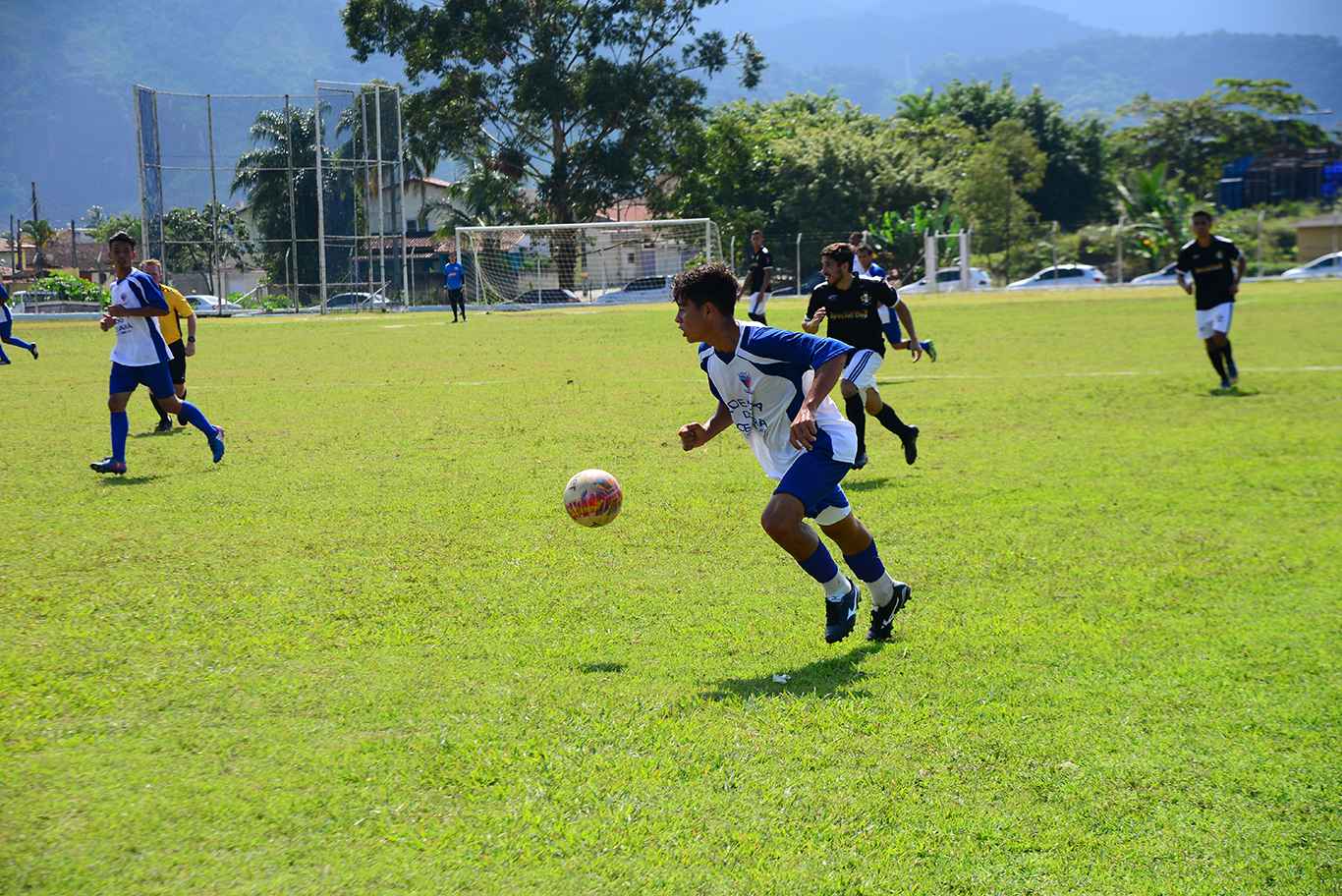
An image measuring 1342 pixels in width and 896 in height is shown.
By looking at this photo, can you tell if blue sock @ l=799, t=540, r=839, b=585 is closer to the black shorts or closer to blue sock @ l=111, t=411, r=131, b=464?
blue sock @ l=111, t=411, r=131, b=464

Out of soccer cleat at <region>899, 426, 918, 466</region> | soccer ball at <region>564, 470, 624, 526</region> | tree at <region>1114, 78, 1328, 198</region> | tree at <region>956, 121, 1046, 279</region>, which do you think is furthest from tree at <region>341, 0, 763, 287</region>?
soccer ball at <region>564, 470, 624, 526</region>

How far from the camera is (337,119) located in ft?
168

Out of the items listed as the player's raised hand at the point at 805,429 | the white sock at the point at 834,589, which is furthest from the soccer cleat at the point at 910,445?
the player's raised hand at the point at 805,429

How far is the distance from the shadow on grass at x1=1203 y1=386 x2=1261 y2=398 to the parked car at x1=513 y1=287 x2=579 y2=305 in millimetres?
35682

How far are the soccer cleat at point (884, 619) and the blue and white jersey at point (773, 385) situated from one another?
31.2 inches

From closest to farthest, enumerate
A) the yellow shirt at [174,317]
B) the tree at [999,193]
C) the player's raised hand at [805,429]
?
the player's raised hand at [805,429] < the yellow shirt at [174,317] < the tree at [999,193]

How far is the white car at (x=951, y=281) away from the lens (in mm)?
59312

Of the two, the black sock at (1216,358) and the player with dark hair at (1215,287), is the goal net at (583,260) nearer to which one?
the player with dark hair at (1215,287)

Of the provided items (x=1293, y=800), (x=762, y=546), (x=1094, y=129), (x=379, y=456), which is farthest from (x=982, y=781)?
(x=1094, y=129)

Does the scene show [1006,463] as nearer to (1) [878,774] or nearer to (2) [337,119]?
(1) [878,774]

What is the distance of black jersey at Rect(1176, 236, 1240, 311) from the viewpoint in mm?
17359

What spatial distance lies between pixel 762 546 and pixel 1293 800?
4593 millimetres

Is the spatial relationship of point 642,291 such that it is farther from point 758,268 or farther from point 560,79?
point 758,268

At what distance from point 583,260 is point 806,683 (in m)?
46.9
